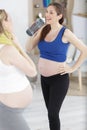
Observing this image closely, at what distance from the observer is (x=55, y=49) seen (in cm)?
144

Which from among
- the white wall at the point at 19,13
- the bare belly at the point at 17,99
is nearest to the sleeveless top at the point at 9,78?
the bare belly at the point at 17,99

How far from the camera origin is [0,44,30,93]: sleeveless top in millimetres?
952

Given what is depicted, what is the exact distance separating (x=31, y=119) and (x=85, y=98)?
700 millimetres

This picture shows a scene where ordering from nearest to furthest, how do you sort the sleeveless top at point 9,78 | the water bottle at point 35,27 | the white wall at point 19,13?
the sleeveless top at point 9,78
the water bottle at point 35,27
the white wall at point 19,13

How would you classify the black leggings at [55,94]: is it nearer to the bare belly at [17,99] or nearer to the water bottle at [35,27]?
the water bottle at [35,27]

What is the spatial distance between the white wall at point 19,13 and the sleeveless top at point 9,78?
6.06ft

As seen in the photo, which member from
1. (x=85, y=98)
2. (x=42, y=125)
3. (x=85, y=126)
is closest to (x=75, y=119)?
(x=85, y=126)

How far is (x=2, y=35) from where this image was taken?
3.22 ft

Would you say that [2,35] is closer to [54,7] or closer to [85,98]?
[54,7]

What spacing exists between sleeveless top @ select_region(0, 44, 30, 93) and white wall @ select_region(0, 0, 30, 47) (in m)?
1.85

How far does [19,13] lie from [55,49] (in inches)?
56.9

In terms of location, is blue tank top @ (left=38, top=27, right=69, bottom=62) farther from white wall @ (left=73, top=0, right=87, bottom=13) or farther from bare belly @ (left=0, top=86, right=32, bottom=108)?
white wall @ (left=73, top=0, right=87, bottom=13)

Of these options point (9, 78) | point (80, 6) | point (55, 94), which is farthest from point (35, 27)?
point (80, 6)

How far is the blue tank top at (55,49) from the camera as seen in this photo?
143cm
